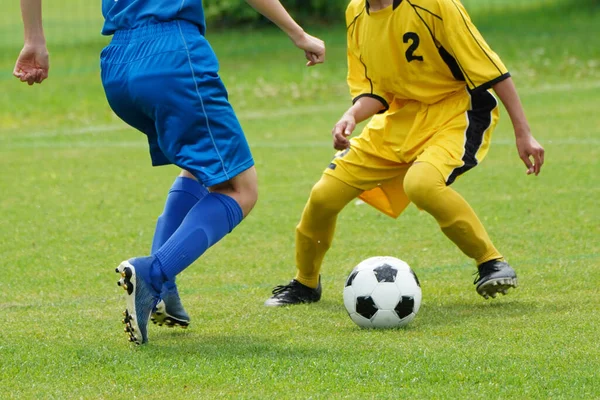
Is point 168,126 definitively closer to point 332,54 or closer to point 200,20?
point 200,20

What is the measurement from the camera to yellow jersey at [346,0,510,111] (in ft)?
16.5

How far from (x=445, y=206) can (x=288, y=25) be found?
4.18ft

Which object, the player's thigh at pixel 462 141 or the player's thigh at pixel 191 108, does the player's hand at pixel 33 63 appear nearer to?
the player's thigh at pixel 191 108

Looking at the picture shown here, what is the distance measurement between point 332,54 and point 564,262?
1425 centimetres

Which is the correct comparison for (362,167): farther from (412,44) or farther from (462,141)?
(412,44)

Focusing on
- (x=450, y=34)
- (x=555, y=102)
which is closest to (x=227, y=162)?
(x=450, y=34)

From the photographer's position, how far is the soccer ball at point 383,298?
4.68 metres

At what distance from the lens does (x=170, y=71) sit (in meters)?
4.15

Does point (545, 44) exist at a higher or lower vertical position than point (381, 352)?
lower

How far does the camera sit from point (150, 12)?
4211mm

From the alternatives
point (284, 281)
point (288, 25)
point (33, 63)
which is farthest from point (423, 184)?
point (33, 63)

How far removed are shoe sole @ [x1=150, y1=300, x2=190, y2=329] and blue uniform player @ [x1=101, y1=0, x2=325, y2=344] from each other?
158 mm

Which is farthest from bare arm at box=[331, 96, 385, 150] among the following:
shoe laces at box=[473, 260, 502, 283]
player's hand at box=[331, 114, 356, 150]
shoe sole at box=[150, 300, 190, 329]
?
shoe sole at box=[150, 300, 190, 329]

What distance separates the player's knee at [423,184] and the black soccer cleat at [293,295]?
74 centimetres
